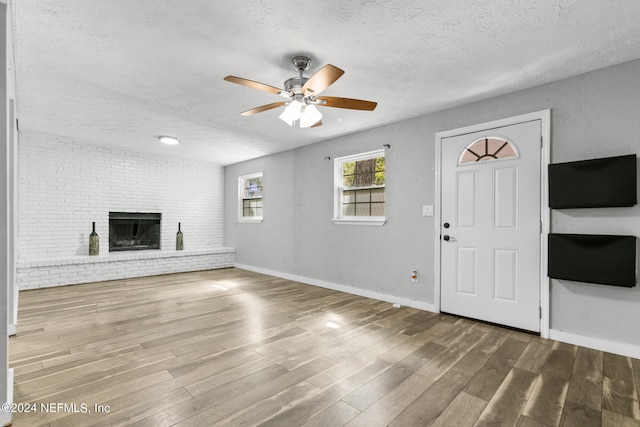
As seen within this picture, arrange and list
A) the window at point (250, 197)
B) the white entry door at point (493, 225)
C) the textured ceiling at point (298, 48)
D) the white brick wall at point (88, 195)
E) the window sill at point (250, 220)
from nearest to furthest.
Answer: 1. the textured ceiling at point (298, 48)
2. the white entry door at point (493, 225)
3. the white brick wall at point (88, 195)
4. the window sill at point (250, 220)
5. the window at point (250, 197)

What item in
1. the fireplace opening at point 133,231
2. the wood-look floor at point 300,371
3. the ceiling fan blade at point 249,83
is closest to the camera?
the wood-look floor at point 300,371

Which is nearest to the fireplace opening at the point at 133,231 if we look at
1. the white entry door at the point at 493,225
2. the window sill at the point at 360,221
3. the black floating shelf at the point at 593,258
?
the window sill at the point at 360,221

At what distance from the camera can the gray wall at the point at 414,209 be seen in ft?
8.71

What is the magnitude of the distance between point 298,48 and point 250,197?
4871mm

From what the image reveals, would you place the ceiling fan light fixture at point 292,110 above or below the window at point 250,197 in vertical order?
above

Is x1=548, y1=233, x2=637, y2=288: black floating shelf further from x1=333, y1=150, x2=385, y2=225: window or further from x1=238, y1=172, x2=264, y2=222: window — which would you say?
x1=238, y1=172, x2=264, y2=222: window

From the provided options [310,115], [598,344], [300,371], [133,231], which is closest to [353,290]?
[300,371]

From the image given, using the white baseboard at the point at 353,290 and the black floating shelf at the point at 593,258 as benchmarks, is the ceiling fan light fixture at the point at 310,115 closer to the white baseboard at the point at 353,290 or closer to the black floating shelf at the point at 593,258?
the black floating shelf at the point at 593,258

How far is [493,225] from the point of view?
3.34 m

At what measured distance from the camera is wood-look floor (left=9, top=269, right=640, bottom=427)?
5.83 feet

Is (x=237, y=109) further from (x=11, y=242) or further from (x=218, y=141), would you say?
(x=11, y=242)

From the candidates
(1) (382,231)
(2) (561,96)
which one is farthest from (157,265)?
(2) (561,96)

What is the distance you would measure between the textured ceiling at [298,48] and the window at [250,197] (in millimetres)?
2958

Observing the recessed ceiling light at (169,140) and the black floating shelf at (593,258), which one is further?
the recessed ceiling light at (169,140)
